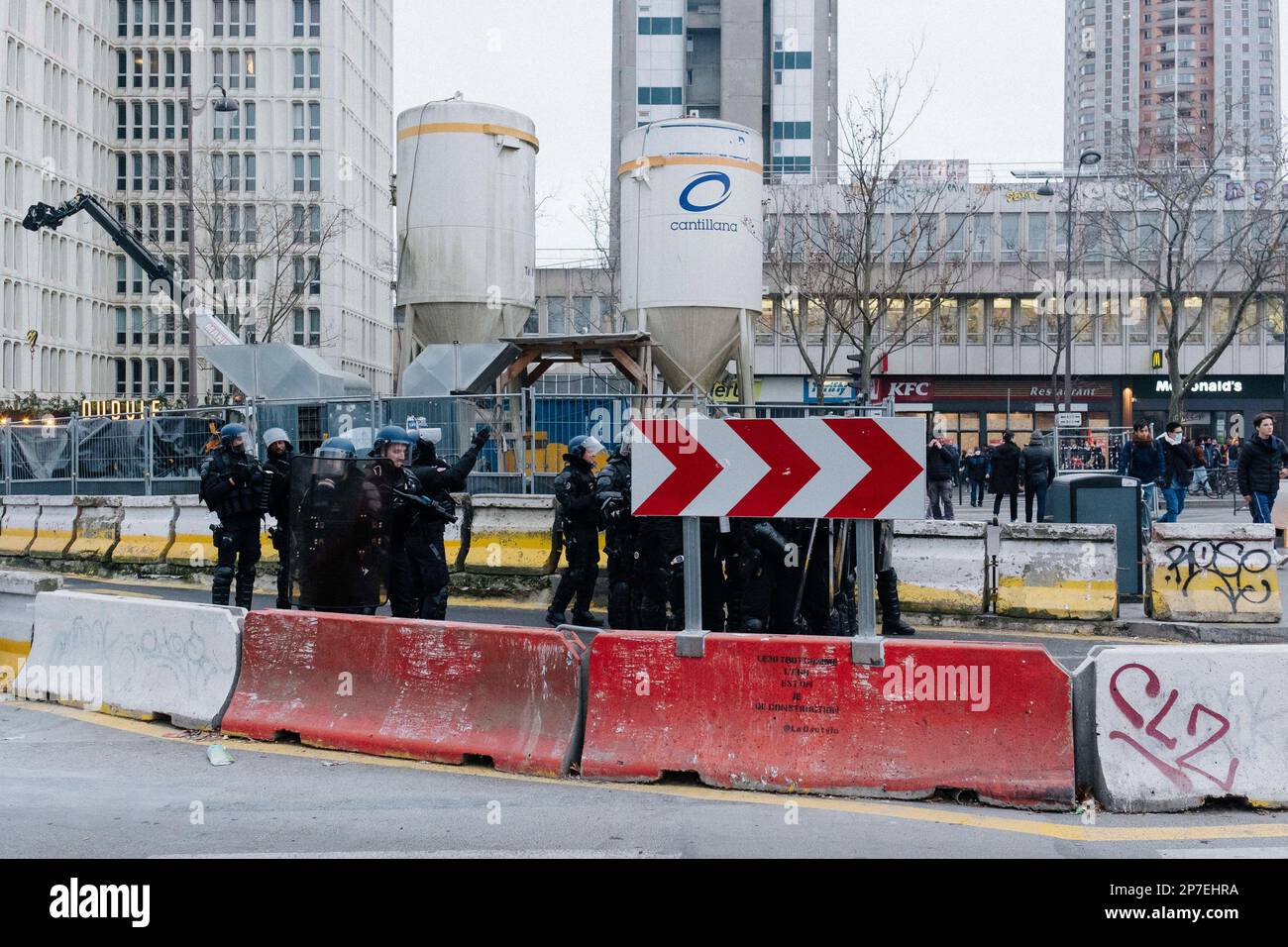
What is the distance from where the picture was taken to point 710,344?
18.4m

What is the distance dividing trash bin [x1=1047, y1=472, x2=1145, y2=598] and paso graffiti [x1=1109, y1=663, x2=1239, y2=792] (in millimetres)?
6128

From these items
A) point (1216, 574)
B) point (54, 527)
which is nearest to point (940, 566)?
point (1216, 574)

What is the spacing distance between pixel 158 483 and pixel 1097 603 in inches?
520

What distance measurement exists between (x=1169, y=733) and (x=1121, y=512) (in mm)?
6432

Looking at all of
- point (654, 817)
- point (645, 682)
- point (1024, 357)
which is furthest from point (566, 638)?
point (1024, 357)

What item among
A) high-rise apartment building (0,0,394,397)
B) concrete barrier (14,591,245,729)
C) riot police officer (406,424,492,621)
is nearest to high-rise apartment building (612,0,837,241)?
high-rise apartment building (0,0,394,397)

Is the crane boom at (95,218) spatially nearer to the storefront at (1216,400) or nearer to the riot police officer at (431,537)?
the riot police officer at (431,537)

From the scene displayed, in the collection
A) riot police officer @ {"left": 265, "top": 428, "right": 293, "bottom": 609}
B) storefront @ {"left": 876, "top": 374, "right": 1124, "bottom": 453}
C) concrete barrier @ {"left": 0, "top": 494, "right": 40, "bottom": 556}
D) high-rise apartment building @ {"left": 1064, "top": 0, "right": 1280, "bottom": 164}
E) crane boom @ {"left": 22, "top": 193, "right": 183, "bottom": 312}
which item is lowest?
concrete barrier @ {"left": 0, "top": 494, "right": 40, "bottom": 556}

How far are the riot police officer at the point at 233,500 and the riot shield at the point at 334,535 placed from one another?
199 centimetres

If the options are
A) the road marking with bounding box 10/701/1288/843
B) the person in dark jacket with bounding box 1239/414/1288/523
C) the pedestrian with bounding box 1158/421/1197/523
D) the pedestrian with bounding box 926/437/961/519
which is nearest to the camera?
the road marking with bounding box 10/701/1288/843

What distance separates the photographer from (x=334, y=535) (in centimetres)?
812

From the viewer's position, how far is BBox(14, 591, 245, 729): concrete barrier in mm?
7352

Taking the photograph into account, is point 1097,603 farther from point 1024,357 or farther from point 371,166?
point 371,166

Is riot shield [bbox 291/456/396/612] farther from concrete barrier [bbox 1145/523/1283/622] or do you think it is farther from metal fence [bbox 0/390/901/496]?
concrete barrier [bbox 1145/523/1283/622]
